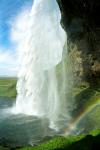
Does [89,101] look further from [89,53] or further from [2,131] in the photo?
[2,131]

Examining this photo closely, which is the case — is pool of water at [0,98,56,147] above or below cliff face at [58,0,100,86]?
below

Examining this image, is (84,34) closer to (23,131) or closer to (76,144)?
(23,131)

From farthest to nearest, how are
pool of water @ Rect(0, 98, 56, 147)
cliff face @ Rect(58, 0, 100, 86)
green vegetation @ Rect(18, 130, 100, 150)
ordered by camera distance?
1. cliff face @ Rect(58, 0, 100, 86)
2. pool of water @ Rect(0, 98, 56, 147)
3. green vegetation @ Rect(18, 130, 100, 150)

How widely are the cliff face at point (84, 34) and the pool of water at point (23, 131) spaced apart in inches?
402

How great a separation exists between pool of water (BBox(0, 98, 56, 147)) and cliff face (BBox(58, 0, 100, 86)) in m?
10.2

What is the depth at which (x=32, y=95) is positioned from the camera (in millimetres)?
56562

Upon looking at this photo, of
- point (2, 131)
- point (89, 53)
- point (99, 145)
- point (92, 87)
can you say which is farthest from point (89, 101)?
point (99, 145)

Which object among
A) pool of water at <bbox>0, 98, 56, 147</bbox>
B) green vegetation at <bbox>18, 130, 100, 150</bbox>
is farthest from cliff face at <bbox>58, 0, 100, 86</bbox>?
green vegetation at <bbox>18, 130, 100, 150</bbox>

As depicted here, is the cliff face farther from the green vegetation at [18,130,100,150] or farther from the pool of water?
the green vegetation at [18,130,100,150]

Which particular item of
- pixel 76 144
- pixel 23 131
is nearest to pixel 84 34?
pixel 23 131

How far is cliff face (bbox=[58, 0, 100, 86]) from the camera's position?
137ft

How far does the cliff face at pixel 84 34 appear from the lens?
4175cm

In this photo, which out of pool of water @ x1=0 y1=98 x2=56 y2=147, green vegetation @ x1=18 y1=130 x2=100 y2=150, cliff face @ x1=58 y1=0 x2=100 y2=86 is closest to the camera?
green vegetation @ x1=18 y1=130 x2=100 y2=150

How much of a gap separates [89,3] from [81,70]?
38.0 feet
